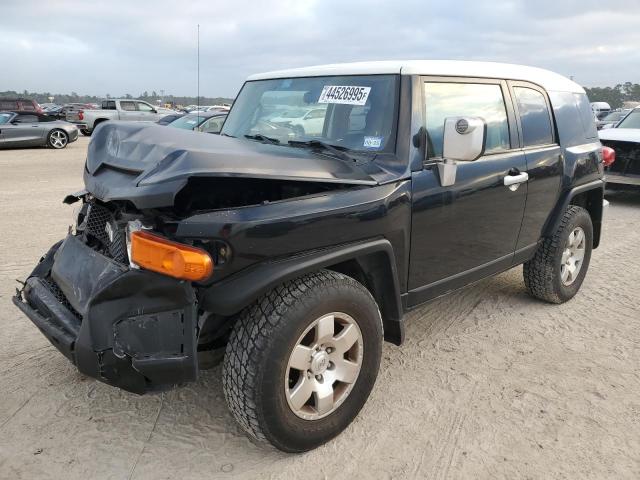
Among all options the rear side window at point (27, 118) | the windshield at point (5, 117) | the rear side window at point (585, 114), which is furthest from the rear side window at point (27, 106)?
the rear side window at point (585, 114)

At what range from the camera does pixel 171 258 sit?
83.6 inches

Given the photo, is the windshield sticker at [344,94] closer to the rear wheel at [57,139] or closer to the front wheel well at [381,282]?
the front wheel well at [381,282]

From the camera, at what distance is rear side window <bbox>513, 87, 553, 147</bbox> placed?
376cm

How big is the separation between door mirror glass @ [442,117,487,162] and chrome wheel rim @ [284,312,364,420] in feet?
3.36

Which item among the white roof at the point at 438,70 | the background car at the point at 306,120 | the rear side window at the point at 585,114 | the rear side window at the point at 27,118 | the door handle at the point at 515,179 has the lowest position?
the rear side window at the point at 27,118

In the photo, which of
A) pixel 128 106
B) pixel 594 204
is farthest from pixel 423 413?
pixel 128 106

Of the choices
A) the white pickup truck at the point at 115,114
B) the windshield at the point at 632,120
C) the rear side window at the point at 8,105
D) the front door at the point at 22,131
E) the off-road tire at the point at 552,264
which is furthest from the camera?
the white pickup truck at the point at 115,114

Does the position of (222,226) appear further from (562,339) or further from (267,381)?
(562,339)

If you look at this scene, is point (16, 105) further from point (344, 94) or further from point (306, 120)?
point (344, 94)

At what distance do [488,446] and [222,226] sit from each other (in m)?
1.72

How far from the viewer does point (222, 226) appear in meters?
2.16

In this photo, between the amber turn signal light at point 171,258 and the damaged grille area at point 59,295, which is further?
the damaged grille area at point 59,295

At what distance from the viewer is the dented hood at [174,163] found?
Result: 7.00 ft

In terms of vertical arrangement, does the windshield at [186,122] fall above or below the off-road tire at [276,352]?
above
